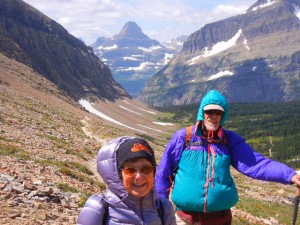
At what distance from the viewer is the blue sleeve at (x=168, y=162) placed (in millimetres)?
7789

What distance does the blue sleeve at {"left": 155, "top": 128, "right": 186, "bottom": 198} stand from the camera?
25.6 feet

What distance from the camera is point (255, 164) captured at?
7465mm

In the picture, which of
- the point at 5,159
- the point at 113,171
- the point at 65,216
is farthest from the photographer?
the point at 5,159

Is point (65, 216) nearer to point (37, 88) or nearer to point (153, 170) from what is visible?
point (153, 170)

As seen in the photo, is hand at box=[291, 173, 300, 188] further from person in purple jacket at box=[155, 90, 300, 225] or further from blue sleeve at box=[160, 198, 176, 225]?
blue sleeve at box=[160, 198, 176, 225]

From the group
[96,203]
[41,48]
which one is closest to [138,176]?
[96,203]

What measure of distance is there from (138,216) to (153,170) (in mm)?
719

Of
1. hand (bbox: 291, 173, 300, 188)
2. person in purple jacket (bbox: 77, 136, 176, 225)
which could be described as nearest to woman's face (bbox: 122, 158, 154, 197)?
person in purple jacket (bbox: 77, 136, 176, 225)

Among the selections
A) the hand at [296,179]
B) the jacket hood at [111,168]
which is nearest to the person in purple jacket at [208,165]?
the hand at [296,179]

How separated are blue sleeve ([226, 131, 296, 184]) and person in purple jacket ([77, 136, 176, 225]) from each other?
2.69 meters

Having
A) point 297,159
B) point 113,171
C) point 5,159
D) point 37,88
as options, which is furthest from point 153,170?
point 297,159

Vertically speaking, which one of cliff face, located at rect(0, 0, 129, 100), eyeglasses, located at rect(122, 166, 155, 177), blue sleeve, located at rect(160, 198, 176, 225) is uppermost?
cliff face, located at rect(0, 0, 129, 100)

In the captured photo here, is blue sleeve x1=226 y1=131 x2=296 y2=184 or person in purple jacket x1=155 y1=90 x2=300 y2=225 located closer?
blue sleeve x1=226 y1=131 x2=296 y2=184

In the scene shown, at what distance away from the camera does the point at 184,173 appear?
25.4 feet
